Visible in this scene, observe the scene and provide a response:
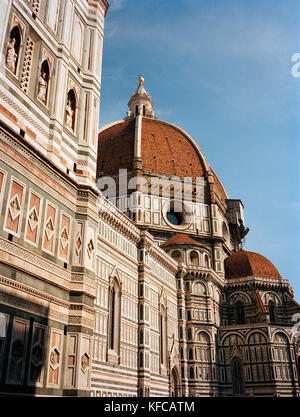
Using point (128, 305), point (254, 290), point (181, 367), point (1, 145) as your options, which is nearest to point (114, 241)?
point (128, 305)

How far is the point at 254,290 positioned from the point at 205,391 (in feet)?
39.5

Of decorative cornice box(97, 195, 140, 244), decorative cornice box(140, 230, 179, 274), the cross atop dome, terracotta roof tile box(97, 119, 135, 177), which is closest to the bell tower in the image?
decorative cornice box(97, 195, 140, 244)

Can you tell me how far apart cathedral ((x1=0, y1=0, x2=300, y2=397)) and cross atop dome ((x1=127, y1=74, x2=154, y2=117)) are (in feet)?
0.69

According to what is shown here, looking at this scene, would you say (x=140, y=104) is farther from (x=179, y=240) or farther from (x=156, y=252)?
(x=156, y=252)

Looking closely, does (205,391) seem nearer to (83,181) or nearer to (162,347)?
(162,347)

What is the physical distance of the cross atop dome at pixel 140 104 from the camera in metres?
68.5

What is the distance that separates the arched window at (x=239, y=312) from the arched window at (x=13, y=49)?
4062 centimetres

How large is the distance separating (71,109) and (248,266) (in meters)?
40.2

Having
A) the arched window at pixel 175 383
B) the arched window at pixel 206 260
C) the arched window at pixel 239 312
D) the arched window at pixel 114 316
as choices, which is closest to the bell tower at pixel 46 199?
the arched window at pixel 114 316

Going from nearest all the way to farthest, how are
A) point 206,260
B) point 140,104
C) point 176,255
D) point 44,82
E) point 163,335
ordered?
point 44,82 → point 163,335 → point 176,255 → point 206,260 → point 140,104

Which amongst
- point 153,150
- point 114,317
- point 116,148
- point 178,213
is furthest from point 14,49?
point 116,148

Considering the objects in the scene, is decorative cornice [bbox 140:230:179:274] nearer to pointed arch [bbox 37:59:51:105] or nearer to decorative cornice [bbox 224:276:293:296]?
decorative cornice [bbox 224:276:293:296]

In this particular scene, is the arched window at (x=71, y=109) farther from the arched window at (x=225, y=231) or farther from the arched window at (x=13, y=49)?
the arched window at (x=225, y=231)

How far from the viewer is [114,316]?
94.8ft
